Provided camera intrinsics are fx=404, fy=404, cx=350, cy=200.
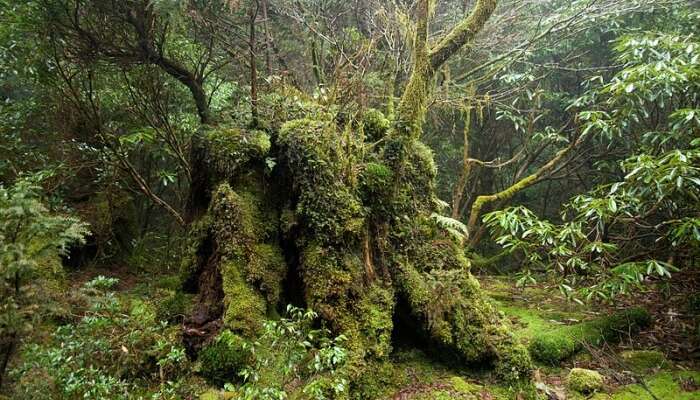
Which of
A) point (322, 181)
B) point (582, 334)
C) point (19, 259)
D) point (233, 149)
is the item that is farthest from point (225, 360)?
point (582, 334)

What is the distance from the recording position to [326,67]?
24.4 feet

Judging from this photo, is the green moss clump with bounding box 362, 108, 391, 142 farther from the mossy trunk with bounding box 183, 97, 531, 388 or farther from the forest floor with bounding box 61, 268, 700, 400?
the forest floor with bounding box 61, 268, 700, 400

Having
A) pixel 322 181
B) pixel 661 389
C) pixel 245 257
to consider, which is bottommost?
pixel 661 389

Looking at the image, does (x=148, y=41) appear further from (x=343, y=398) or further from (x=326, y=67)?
(x=343, y=398)

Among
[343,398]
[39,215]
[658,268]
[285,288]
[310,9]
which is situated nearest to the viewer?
[39,215]

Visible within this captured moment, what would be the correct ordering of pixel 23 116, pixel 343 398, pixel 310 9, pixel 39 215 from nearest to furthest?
pixel 39 215, pixel 343 398, pixel 23 116, pixel 310 9

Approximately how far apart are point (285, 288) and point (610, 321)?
4023 mm

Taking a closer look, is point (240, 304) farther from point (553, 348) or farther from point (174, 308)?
point (553, 348)

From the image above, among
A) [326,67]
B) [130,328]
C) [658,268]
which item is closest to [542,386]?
[658,268]

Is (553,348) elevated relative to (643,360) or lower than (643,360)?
elevated

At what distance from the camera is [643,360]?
4.38 meters

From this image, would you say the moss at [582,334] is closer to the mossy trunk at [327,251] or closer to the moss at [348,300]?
the mossy trunk at [327,251]

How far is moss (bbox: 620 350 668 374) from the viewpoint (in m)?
4.25

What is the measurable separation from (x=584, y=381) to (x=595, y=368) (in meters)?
0.60
